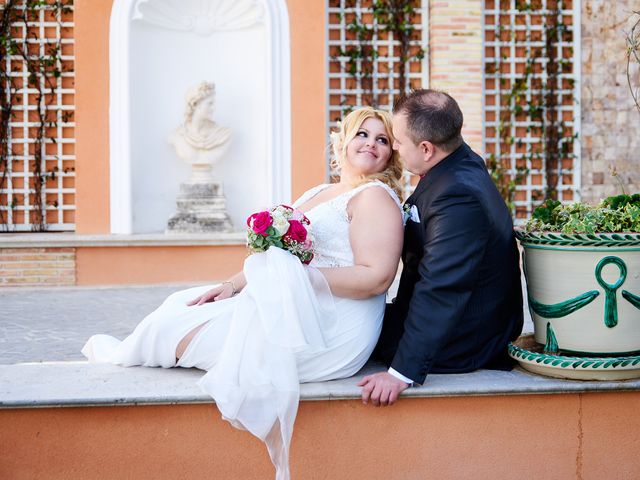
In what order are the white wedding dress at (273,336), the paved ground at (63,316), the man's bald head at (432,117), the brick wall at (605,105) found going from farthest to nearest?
the brick wall at (605,105) → the paved ground at (63,316) → the man's bald head at (432,117) → the white wedding dress at (273,336)

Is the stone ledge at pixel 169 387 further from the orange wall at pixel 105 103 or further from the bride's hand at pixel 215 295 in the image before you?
the orange wall at pixel 105 103

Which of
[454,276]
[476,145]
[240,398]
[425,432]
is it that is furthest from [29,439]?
[476,145]

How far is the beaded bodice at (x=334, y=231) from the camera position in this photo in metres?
3.15

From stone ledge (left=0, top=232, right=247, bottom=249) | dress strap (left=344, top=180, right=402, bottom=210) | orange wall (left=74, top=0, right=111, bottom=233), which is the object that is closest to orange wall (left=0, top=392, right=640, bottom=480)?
dress strap (left=344, top=180, right=402, bottom=210)

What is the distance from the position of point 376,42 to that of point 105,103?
3040 millimetres

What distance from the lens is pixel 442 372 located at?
2986 mm

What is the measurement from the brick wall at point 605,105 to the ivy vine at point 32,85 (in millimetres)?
5965

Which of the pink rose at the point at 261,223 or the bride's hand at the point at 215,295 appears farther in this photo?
the bride's hand at the point at 215,295

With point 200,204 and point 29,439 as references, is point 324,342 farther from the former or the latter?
point 200,204

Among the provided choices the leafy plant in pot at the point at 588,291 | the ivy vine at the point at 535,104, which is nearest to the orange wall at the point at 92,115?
the ivy vine at the point at 535,104

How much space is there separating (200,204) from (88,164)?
3.99 feet

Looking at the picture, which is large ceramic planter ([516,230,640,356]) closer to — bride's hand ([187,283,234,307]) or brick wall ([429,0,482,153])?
bride's hand ([187,283,234,307])

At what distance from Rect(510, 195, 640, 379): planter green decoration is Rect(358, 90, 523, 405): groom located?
0.14m

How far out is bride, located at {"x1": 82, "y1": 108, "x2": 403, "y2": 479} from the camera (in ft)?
8.77
